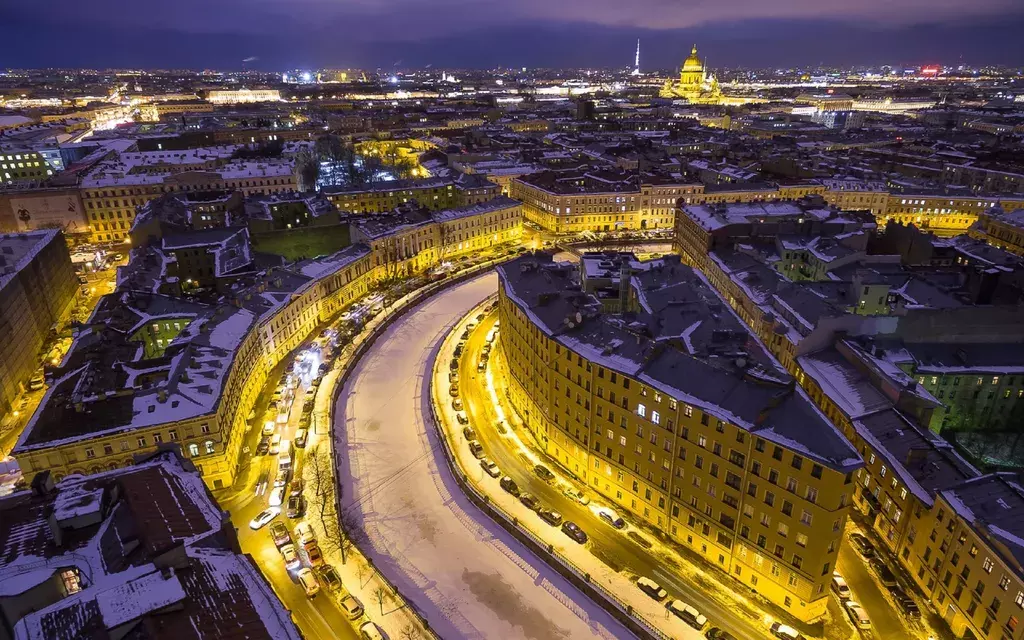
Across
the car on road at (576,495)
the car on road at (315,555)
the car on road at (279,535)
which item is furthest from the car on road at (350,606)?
the car on road at (576,495)

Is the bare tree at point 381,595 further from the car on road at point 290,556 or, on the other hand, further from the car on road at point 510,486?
the car on road at point 510,486

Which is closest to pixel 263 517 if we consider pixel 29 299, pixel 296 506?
pixel 296 506

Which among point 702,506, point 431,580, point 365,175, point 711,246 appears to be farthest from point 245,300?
point 365,175

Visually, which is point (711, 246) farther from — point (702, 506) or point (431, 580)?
point (431, 580)

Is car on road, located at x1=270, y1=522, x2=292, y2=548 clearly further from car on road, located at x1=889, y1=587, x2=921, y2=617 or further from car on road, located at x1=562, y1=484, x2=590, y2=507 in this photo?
car on road, located at x1=889, y1=587, x2=921, y2=617

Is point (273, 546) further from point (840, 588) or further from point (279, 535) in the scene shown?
point (840, 588)

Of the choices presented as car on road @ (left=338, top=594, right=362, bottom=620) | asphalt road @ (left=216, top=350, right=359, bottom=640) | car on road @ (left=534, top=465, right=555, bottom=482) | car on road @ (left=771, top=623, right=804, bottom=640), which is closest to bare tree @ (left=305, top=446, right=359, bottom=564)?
asphalt road @ (left=216, top=350, right=359, bottom=640)
